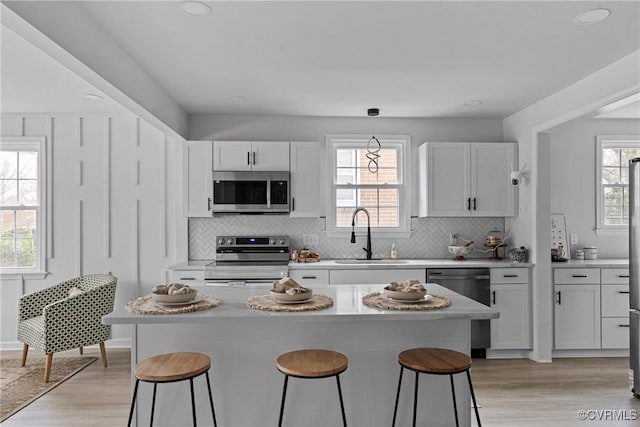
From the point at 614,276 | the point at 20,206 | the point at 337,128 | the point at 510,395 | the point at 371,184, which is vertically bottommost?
the point at 510,395

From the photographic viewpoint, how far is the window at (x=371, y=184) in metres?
4.97

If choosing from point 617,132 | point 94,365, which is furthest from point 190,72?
point 617,132

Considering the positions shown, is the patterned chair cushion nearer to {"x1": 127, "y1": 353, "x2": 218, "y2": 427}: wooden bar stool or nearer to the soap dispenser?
{"x1": 127, "y1": 353, "x2": 218, "y2": 427}: wooden bar stool

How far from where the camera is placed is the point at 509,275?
4.33 metres

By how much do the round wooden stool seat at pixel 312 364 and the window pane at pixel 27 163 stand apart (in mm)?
4059

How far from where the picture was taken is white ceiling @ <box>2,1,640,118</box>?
243 cm

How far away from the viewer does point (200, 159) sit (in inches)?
179

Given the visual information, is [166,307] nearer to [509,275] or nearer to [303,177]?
[303,177]

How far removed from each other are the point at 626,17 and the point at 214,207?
143 inches

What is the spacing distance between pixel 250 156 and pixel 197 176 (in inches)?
23.2

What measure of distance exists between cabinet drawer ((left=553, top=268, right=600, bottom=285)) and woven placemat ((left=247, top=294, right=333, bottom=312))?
9.48 ft

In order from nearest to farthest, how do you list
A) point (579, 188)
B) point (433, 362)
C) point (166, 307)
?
point (433, 362) → point (166, 307) → point (579, 188)

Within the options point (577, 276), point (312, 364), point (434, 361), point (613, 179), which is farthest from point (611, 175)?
point (312, 364)

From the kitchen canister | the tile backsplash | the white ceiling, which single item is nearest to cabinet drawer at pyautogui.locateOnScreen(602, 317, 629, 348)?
the kitchen canister
